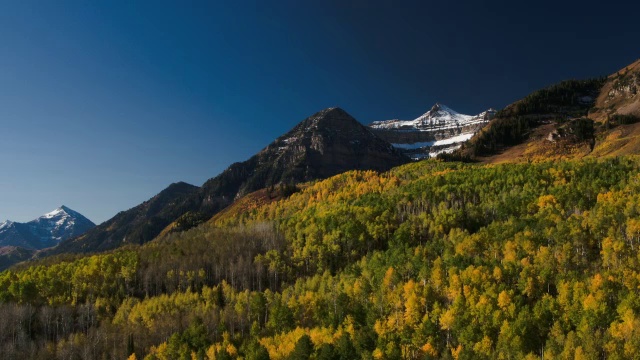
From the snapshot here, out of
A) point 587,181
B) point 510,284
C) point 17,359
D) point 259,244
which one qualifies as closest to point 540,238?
point 510,284

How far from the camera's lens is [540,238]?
126625 millimetres

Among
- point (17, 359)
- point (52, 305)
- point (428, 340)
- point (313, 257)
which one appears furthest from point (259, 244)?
point (428, 340)

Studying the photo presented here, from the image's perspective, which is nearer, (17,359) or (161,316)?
(17,359)

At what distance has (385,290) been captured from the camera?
4518 inches

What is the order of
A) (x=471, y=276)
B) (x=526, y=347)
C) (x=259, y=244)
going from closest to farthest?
(x=526, y=347)
(x=471, y=276)
(x=259, y=244)

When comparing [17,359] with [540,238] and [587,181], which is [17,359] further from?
[587,181]

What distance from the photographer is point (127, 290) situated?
170125 millimetres

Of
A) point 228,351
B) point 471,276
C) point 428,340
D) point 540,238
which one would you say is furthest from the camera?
point 540,238

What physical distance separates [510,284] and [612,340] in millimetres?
34624

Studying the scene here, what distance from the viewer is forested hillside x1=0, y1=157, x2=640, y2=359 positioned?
85.1 metres

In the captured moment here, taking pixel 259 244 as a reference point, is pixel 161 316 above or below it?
below

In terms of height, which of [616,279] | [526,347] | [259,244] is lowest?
[526,347]

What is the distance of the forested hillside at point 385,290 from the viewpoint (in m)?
85.1

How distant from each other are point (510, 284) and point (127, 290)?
5915 inches
